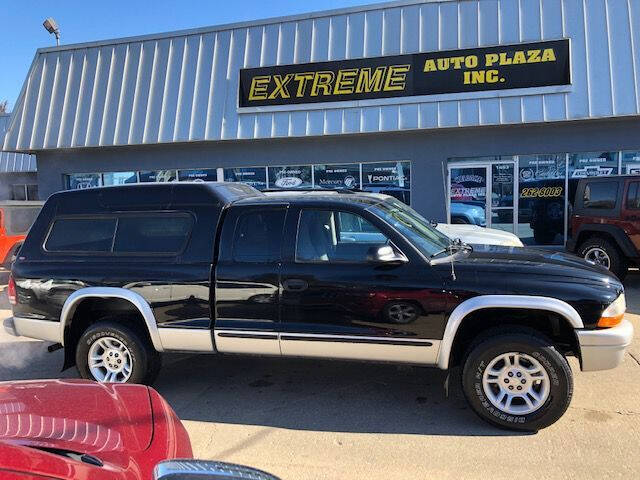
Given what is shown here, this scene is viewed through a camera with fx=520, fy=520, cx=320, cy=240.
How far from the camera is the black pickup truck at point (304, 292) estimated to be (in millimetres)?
3725

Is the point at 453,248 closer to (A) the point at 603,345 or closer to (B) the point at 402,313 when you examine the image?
(B) the point at 402,313

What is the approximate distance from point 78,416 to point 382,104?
1087 centimetres

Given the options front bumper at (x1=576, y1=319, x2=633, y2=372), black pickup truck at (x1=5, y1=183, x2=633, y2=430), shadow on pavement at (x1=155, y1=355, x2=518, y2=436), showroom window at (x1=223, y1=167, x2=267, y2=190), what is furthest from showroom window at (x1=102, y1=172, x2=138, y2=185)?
front bumper at (x1=576, y1=319, x2=633, y2=372)

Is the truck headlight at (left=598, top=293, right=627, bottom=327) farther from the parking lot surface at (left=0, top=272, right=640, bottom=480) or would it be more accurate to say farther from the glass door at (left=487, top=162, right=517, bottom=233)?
the glass door at (left=487, top=162, right=517, bottom=233)

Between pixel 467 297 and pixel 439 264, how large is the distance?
32 cm

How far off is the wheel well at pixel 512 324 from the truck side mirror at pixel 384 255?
664 mm

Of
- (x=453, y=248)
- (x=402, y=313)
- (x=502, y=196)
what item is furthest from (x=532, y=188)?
(x=402, y=313)

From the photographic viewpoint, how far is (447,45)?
38.4 ft

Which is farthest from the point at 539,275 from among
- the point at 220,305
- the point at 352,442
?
the point at 220,305

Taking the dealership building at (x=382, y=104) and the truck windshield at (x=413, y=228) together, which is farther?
the dealership building at (x=382, y=104)

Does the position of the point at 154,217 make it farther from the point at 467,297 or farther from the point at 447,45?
the point at 447,45

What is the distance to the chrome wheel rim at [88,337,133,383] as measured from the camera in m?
4.58

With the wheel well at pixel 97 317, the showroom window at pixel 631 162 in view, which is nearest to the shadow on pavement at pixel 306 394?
the wheel well at pixel 97 317

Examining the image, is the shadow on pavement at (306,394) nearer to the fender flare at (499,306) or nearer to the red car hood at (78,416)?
the fender flare at (499,306)
